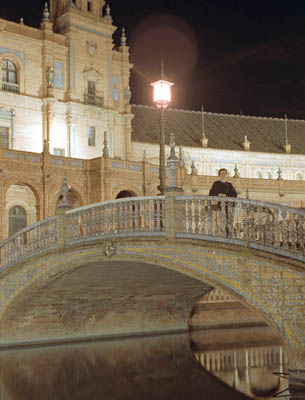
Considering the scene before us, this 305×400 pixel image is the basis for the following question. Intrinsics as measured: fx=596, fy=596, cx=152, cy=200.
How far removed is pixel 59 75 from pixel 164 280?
2625cm

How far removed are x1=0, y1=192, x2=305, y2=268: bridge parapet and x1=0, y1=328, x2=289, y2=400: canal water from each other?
11.9ft

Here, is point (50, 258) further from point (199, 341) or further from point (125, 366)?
point (199, 341)

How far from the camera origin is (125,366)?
1880cm

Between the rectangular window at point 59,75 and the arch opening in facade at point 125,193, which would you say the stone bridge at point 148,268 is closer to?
the arch opening in facade at point 125,193

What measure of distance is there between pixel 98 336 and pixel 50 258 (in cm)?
617

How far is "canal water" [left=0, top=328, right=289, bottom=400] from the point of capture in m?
15.7

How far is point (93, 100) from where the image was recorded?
4322cm

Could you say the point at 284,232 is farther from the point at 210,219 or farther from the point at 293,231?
the point at 210,219

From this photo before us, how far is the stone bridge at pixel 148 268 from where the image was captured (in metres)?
11.7

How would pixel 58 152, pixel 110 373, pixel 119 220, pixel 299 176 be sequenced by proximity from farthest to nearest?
pixel 299 176 < pixel 58 152 < pixel 110 373 < pixel 119 220

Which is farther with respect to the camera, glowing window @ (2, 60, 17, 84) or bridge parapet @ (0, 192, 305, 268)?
glowing window @ (2, 60, 17, 84)

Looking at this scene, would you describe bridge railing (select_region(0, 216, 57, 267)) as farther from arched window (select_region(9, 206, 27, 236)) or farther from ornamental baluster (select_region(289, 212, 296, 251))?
arched window (select_region(9, 206, 27, 236))

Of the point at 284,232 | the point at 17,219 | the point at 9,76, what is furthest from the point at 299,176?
the point at 284,232

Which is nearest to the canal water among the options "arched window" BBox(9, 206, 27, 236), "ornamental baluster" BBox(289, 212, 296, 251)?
"ornamental baluster" BBox(289, 212, 296, 251)
